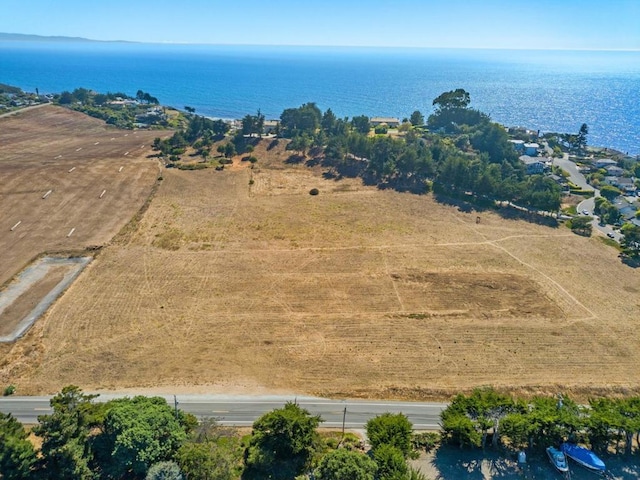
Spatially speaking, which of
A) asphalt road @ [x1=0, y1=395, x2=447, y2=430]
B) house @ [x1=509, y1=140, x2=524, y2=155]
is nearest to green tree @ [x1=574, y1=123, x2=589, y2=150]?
house @ [x1=509, y1=140, x2=524, y2=155]

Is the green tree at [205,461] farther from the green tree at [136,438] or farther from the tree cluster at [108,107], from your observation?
the tree cluster at [108,107]

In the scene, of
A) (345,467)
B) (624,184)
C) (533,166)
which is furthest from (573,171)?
(345,467)

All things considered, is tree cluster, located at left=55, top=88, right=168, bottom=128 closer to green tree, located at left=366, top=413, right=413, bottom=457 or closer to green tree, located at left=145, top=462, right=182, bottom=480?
green tree, located at left=145, top=462, right=182, bottom=480

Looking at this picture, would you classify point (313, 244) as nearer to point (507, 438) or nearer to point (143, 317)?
point (143, 317)

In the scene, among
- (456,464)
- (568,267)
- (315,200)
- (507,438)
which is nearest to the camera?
(456,464)

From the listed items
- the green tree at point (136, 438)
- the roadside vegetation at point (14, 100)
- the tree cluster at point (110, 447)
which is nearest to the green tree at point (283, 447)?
the tree cluster at point (110, 447)

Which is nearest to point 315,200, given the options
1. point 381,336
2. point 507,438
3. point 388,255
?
point 388,255
